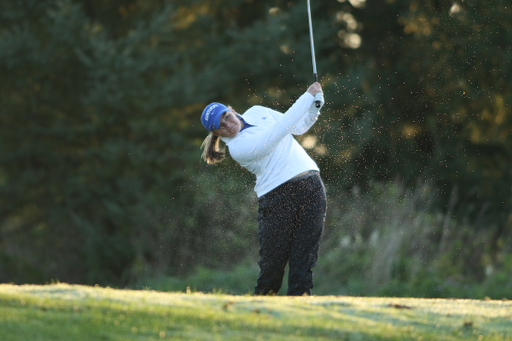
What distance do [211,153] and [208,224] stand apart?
5.35 meters

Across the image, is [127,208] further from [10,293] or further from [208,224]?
[10,293]

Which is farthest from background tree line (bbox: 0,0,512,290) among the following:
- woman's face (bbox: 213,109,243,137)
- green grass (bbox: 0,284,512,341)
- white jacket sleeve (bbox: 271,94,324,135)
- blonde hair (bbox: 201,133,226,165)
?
green grass (bbox: 0,284,512,341)

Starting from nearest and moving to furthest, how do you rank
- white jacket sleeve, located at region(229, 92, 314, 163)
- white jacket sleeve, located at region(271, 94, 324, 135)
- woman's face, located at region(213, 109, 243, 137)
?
white jacket sleeve, located at region(229, 92, 314, 163) < white jacket sleeve, located at region(271, 94, 324, 135) < woman's face, located at region(213, 109, 243, 137)

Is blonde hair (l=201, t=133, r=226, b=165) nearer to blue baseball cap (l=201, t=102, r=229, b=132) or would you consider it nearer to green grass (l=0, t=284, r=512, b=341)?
blue baseball cap (l=201, t=102, r=229, b=132)

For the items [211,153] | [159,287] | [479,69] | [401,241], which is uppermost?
[479,69]

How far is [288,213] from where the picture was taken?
543cm

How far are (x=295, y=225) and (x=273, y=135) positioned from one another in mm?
795

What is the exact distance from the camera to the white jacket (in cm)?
511

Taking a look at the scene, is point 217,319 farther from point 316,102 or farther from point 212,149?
point 212,149

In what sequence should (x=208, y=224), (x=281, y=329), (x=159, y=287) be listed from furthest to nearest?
(x=208, y=224), (x=159, y=287), (x=281, y=329)

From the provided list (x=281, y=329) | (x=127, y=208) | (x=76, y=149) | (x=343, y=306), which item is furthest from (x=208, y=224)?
(x=281, y=329)

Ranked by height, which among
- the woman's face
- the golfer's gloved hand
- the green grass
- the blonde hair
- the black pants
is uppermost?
the golfer's gloved hand

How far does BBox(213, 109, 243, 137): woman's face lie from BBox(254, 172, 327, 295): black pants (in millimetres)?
569

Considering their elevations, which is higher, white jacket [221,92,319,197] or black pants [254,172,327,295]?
white jacket [221,92,319,197]
